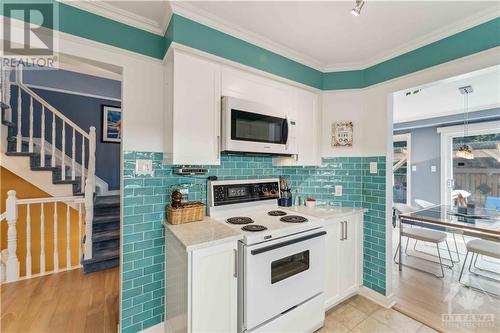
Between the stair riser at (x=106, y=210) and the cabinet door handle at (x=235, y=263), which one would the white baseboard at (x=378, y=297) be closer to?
the cabinet door handle at (x=235, y=263)

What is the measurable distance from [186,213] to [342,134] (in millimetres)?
1885

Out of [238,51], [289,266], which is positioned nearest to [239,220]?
[289,266]

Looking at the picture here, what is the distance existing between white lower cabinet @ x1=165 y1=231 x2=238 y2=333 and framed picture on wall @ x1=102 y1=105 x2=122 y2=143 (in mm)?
3083

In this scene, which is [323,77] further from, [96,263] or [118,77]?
[96,263]

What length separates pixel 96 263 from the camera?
2908 millimetres

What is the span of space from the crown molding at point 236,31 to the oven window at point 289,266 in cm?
187

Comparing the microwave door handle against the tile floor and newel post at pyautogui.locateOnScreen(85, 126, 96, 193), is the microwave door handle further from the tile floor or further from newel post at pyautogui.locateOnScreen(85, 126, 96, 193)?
newel post at pyautogui.locateOnScreen(85, 126, 96, 193)

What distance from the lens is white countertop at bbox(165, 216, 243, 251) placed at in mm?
1332

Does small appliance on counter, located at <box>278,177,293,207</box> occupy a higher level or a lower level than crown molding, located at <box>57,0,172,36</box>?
lower

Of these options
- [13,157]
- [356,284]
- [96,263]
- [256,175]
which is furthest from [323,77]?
[13,157]

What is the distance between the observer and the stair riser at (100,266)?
9.40 ft

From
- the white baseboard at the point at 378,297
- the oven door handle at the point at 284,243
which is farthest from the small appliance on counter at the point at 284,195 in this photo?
the white baseboard at the point at 378,297

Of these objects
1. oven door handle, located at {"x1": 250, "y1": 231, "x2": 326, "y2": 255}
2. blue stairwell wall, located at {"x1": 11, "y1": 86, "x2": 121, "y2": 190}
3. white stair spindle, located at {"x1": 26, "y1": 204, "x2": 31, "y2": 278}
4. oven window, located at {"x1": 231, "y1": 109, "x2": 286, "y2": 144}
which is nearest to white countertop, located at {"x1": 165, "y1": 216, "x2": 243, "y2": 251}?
oven door handle, located at {"x1": 250, "y1": 231, "x2": 326, "y2": 255}

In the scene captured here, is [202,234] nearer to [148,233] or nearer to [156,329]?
[148,233]
